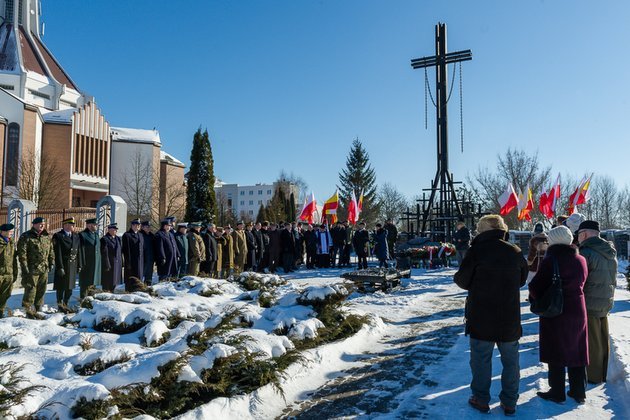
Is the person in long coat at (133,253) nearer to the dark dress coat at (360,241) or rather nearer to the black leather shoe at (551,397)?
the black leather shoe at (551,397)

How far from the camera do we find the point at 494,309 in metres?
4.17

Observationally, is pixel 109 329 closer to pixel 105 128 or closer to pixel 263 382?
pixel 263 382

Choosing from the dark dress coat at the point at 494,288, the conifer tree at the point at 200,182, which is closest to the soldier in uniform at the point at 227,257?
the dark dress coat at the point at 494,288

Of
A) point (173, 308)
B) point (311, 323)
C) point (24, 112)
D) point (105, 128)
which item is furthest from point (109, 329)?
point (105, 128)

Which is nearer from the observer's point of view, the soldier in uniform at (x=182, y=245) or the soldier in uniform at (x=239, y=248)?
the soldier in uniform at (x=182, y=245)

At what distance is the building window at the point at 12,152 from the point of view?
31888mm

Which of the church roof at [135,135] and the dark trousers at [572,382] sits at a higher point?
the church roof at [135,135]

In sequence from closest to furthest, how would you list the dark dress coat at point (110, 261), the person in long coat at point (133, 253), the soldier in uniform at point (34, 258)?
1. the soldier in uniform at point (34, 258)
2. the dark dress coat at point (110, 261)
3. the person in long coat at point (133, 253)

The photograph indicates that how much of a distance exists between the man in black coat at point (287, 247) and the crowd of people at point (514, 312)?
40.0 ft

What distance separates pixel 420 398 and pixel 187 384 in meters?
2.28

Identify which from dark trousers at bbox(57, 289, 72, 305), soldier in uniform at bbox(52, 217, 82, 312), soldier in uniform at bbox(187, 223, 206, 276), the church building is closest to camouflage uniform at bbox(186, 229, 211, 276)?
soldier in uniform at bbox(187, 223, 206, 276)

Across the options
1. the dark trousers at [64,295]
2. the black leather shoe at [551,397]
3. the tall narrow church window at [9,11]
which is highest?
the tall narrow church window at [9,11]

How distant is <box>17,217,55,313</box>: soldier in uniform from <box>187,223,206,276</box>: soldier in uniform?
12.3 feet

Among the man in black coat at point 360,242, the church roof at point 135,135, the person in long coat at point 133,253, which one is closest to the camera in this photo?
the person in long coat at point 133,253
